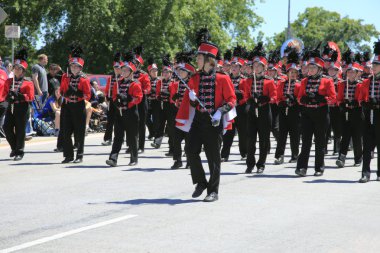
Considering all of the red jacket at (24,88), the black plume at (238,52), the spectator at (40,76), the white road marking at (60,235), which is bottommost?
the white road marking at (60,235)

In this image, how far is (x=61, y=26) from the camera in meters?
42.2

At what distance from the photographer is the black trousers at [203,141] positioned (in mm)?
10773

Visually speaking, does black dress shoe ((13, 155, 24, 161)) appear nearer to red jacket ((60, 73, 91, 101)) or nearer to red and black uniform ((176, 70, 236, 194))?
red jacket ((60, 73, 91, 101))

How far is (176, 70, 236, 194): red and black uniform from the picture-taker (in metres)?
10.8

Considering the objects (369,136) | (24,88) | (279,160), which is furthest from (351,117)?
(24,88)

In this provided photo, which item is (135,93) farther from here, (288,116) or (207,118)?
(207,118)

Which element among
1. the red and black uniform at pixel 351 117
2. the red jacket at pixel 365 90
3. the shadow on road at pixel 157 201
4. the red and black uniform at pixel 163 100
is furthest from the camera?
the red and black uniform at pixel 163 100

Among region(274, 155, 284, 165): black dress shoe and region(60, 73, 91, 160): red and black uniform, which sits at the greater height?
region(60, 73, 91, 160): red and black uniform

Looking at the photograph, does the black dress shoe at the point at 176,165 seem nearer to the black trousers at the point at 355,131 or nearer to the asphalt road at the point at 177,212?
the asphalt road at the point at 177,212

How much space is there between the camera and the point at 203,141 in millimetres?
10891

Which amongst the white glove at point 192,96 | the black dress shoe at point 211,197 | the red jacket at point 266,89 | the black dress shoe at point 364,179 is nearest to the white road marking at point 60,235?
the black dress shoe at point 211,197

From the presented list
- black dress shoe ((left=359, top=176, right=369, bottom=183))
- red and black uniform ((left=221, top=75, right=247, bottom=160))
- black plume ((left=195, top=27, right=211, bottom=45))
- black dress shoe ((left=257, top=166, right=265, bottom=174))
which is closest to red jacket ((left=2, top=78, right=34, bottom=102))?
red and black uniform ((left=221, top=75, right=247, bottom=160))

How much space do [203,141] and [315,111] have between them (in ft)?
12.0

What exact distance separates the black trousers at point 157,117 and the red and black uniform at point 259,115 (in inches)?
198
